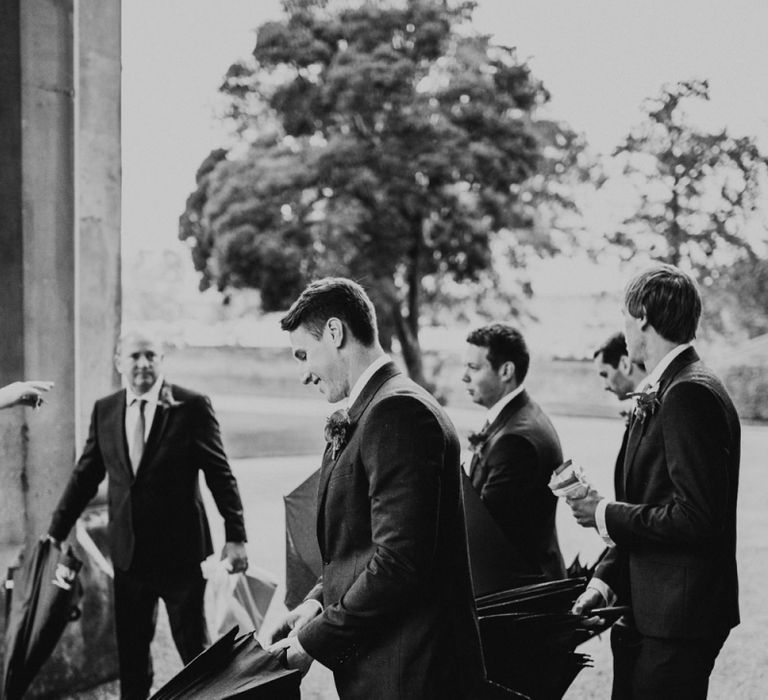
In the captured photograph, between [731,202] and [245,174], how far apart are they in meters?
8.70

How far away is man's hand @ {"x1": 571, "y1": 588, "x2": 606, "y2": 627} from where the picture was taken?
2.59 meters

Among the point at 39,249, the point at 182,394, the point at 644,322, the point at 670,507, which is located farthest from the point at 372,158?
the point at 670,507

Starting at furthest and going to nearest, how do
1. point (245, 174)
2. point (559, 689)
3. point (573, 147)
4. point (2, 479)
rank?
1. point (573, 147)
2. point (245, 174)
3. point (2, 479)
4. point (559, 689)

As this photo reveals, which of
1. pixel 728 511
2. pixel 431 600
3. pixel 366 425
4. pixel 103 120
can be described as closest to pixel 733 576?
pixel 728 511

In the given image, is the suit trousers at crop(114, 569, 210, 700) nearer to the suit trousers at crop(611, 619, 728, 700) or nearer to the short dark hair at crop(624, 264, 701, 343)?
the suit trousers at crop(611, 619, 728, 700)

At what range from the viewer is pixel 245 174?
17.1 m

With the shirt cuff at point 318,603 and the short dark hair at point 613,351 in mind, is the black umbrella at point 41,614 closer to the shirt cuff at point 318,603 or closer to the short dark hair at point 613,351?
the shirt cuff at point 318,603

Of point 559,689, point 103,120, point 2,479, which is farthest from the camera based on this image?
point 103,120

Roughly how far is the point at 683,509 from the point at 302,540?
196 cm

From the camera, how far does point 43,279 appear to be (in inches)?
186

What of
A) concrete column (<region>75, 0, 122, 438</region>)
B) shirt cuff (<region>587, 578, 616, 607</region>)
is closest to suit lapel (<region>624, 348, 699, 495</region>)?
shirt cuff (<region>587, 578, 616, 607</region>)

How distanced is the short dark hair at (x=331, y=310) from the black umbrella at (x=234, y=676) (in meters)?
0.74

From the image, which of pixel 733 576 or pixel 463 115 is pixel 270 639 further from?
pixel 463 115

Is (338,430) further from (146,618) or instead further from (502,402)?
(146,618)
